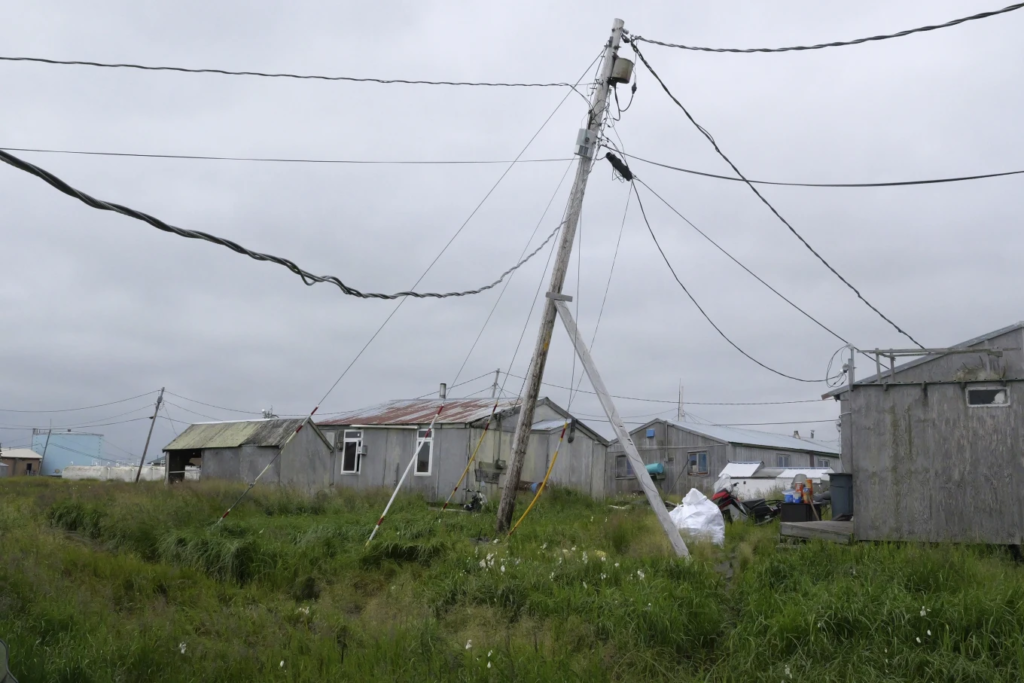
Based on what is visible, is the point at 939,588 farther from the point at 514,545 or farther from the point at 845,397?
the point at 845,397

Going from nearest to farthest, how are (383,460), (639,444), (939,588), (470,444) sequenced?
(939,588)
(470,444)
(383,460)
(639,444)

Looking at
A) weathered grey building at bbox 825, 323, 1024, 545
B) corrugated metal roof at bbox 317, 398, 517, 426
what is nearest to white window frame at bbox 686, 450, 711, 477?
corrugated metal roof at bbox 317, 398, 517, 426

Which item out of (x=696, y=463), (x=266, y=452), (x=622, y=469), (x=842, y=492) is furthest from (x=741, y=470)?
(x=266, y=452)

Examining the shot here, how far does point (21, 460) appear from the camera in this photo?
80.3 metres

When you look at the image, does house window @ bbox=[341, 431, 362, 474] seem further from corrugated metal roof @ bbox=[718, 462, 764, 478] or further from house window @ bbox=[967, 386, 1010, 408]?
house window @ bbox=[967, 386, 1010, 408]

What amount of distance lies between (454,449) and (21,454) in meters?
75.3

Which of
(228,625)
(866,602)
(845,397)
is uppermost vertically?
(845,397)

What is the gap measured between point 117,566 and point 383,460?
1604cm

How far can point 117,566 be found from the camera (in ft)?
37.1

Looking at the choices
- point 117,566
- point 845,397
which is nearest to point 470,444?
point 845,397

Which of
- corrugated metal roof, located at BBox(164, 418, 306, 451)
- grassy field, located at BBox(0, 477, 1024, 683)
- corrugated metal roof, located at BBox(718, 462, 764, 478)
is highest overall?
corrugated metal roof, located at BBox(164, 418, 306, 451)

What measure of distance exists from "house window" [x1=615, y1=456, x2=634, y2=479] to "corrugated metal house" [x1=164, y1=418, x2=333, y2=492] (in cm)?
1493

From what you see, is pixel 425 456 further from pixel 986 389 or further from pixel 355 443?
pixel 986 389

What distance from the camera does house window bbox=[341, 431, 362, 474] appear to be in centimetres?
2822
